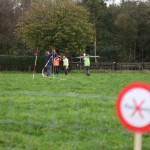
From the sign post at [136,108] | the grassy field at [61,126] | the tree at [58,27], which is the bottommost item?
the grassy field at [61,126]

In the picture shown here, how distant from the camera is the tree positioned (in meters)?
43.3

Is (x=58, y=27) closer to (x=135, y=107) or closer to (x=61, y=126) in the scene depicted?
(x=61, y=126)

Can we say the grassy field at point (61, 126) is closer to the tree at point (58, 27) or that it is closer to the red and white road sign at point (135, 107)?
the red and white road sign at point (135, 107)

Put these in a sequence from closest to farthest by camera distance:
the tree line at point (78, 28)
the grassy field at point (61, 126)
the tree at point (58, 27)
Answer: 1. the grassy field at point (61, 126)
2. the tree at point (58, 27)
3. the tree line at point (78, 28)

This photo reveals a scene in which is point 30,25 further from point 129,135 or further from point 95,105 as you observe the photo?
point 129,135

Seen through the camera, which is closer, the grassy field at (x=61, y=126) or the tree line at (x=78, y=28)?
the grassy field at (x=61, y=126)

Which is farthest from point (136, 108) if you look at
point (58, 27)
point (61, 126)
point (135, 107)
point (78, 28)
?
point (78, 28)

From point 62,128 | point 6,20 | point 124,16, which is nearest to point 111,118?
point 62,128

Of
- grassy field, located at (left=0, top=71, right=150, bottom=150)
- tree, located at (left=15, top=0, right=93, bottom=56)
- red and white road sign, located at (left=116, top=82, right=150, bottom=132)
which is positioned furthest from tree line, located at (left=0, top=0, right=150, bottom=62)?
red and white road sign, located at (left=116, top=82, right=150, bottom=132)

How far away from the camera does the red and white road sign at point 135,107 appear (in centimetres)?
382

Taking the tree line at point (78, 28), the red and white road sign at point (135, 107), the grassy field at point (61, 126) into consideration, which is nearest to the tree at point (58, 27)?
the tree line at point (78, 28)

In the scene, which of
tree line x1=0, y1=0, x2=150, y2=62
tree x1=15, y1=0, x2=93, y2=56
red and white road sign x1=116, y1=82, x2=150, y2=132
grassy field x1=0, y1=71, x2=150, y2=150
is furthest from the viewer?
tree line x1=0, y1=0, x2=150, y2=62

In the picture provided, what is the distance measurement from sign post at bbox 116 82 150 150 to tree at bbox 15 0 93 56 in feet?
128

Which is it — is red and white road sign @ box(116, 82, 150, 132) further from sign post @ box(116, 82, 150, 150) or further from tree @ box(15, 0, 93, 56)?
tree @ box(15, 0, 93, 56)
